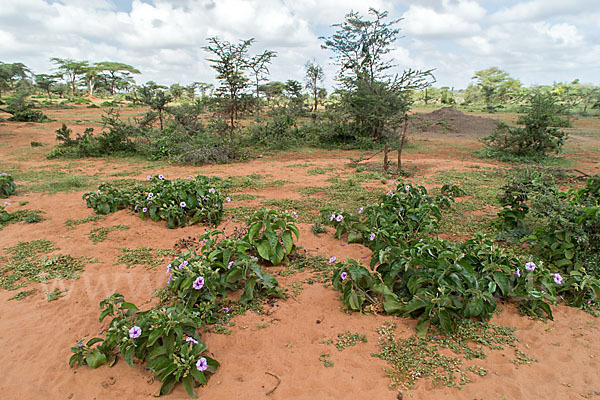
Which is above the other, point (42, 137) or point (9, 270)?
point (42, 137)

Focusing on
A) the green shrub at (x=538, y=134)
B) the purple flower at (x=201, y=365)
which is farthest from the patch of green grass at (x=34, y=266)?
the green shrub at (x=538, y=134)

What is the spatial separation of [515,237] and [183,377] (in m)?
3.83

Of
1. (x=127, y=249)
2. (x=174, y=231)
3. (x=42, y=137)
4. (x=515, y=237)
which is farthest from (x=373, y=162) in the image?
(x=42, y=137)

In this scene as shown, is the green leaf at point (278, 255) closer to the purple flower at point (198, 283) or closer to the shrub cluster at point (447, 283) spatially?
the shrub cluster at point (447, 283)

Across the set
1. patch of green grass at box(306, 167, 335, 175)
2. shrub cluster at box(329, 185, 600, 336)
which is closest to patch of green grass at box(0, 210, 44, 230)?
shrub cluster at box(329, 185, 600, 336)

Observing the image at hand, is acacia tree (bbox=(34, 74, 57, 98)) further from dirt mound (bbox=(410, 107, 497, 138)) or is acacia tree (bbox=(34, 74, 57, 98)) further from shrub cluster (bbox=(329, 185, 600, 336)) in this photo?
shrub cluster (bbox=(329, 185, 600, 336))

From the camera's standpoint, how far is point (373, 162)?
9562mm

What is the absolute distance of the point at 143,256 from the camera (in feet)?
12.4

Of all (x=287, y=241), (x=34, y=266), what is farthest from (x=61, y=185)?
(x=287, y=241)

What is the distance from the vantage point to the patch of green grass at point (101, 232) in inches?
166

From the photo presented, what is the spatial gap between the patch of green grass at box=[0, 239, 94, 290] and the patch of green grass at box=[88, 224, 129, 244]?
0.41 meters

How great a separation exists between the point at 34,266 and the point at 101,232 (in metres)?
0.89

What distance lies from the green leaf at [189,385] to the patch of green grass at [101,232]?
2789 millimetres

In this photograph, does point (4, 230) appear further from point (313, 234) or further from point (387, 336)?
point (387, 336)
